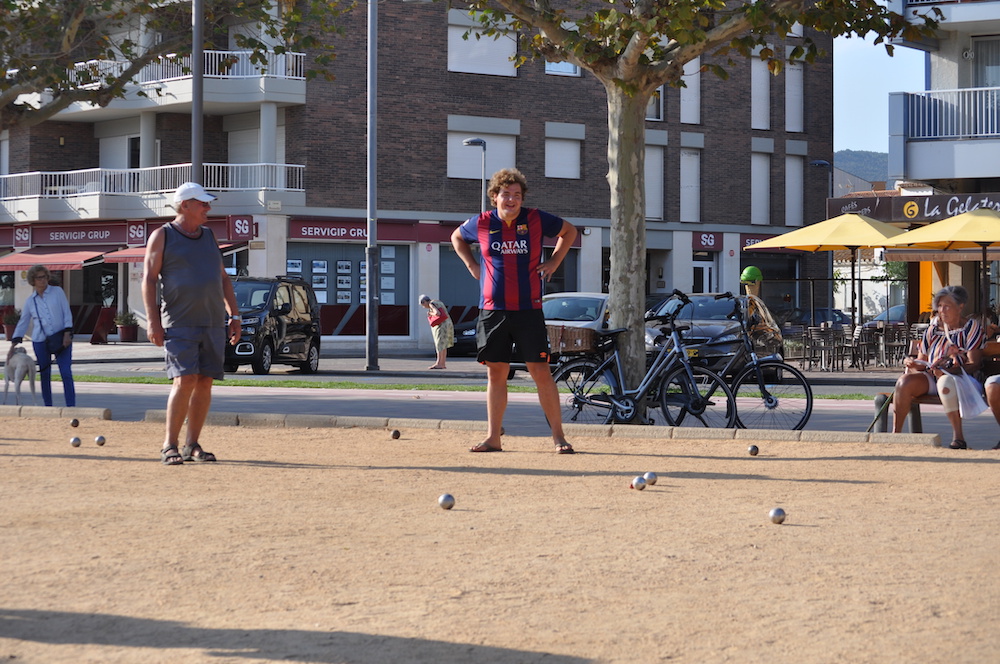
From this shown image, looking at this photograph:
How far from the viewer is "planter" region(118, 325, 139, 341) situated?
42.2 metres

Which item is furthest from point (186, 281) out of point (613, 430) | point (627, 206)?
point (627, 206)

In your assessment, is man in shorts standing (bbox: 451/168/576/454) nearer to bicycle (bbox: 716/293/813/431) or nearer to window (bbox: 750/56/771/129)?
bicycle (bbox: 716/293/813/431)

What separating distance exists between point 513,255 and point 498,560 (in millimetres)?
4465

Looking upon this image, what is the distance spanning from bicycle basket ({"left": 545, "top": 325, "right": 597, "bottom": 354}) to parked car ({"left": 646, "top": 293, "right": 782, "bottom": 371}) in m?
0.89

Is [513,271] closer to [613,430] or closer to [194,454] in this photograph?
[613,430]

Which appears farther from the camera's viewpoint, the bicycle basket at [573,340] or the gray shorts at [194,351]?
the bicycle basket at [573,340]

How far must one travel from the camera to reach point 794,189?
48.5 meters

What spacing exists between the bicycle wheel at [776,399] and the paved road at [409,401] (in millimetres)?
1246

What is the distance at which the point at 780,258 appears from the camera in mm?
49562

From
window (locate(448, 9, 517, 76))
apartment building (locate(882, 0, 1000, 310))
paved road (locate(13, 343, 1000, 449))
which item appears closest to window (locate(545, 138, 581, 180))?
window (locate(448, 9, 517, 76))

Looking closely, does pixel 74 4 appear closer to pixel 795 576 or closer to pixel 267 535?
pixel 267 535

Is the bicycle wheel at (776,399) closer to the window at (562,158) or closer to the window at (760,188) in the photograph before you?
the window at (562,158)

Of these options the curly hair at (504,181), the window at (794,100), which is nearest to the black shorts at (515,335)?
the curly hair at (504,181)

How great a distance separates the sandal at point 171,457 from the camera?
970 cm
